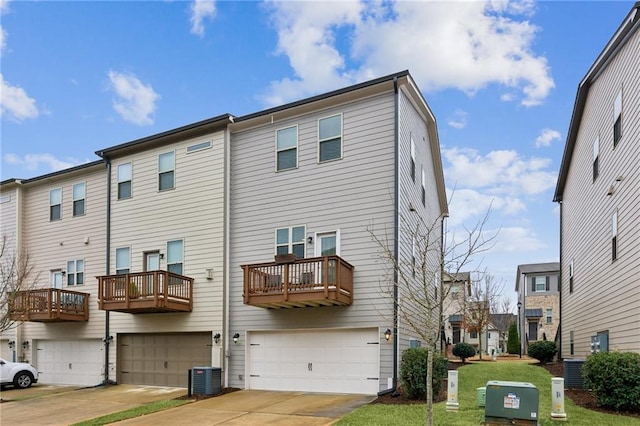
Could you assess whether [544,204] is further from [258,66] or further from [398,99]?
[258,66]

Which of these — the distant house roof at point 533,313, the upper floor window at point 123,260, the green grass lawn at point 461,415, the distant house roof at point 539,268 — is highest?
the upper floor window at point 123,260

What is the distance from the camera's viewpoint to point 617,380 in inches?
355

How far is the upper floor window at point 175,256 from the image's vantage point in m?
15.6

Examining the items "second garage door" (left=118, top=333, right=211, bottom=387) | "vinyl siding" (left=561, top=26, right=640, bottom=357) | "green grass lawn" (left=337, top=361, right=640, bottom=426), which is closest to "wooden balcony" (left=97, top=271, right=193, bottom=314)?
"second garage door" (left=118, top=333, right=211, bottom=387)

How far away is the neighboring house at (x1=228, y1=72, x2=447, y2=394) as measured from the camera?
12.4 meters

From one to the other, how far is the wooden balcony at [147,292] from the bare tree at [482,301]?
16.8 meters

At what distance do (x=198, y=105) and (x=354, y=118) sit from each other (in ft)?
25.2

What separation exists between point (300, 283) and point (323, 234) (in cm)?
181

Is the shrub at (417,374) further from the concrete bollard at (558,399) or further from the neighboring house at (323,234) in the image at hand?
the concrete bollard at (558,399)

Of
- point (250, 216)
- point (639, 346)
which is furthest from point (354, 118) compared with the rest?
point (639, 346)

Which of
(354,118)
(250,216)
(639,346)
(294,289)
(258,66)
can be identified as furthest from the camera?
(258,66)

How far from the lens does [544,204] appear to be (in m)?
21.5

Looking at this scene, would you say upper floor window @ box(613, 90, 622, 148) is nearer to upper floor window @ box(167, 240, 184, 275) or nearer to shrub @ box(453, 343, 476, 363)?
shrub @ box(453, 343, 476, 363)

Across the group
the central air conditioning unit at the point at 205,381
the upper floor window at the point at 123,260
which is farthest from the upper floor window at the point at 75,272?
the central air conditioning unit at the point at 205,381
